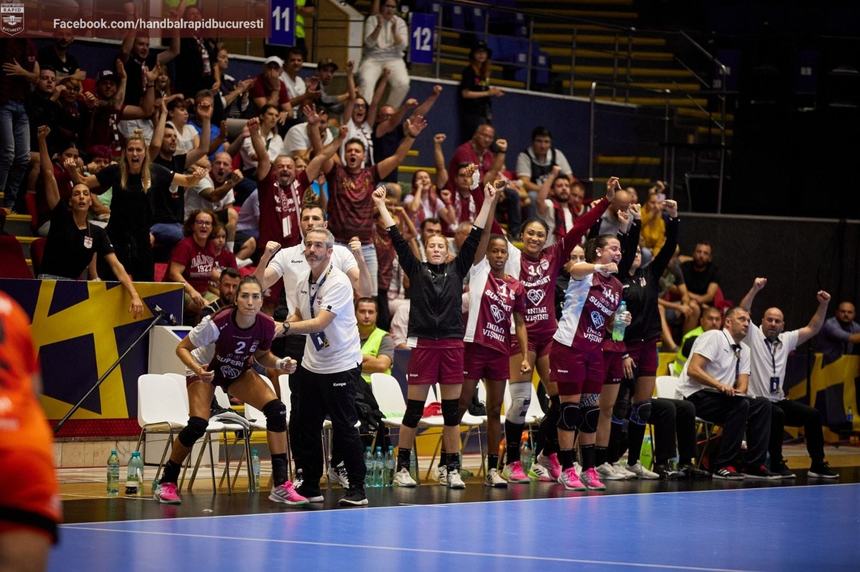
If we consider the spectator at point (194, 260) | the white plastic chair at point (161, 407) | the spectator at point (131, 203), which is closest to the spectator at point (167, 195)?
the spectator at point (131, 203)

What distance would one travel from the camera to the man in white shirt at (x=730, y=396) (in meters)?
12.6

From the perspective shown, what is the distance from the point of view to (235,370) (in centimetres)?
962

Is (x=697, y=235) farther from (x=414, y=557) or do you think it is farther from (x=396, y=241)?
(x=414, y=557)

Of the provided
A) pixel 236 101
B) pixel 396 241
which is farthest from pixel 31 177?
pixel 396 241

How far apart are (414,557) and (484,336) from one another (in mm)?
3631

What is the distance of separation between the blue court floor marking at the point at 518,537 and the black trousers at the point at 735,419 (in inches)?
80.8

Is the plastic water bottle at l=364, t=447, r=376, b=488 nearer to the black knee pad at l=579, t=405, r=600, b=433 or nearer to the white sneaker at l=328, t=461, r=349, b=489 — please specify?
the white sneaker at l=328, t=461, r=349, b=489

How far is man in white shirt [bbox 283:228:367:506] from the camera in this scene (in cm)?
951

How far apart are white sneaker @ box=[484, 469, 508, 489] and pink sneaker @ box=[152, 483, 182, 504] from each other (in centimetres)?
275

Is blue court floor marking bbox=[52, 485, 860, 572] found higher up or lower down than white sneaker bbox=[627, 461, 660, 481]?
higher up

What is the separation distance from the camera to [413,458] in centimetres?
1162

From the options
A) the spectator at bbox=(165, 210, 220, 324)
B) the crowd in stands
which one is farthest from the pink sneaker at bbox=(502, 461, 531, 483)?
the spectator at bbox=(165, 210, 220, 324)

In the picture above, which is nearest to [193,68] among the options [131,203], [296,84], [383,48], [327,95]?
[296,84]

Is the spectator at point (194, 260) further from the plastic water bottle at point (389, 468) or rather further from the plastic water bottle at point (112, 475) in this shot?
the plastic water bottle at point (112, 475)
